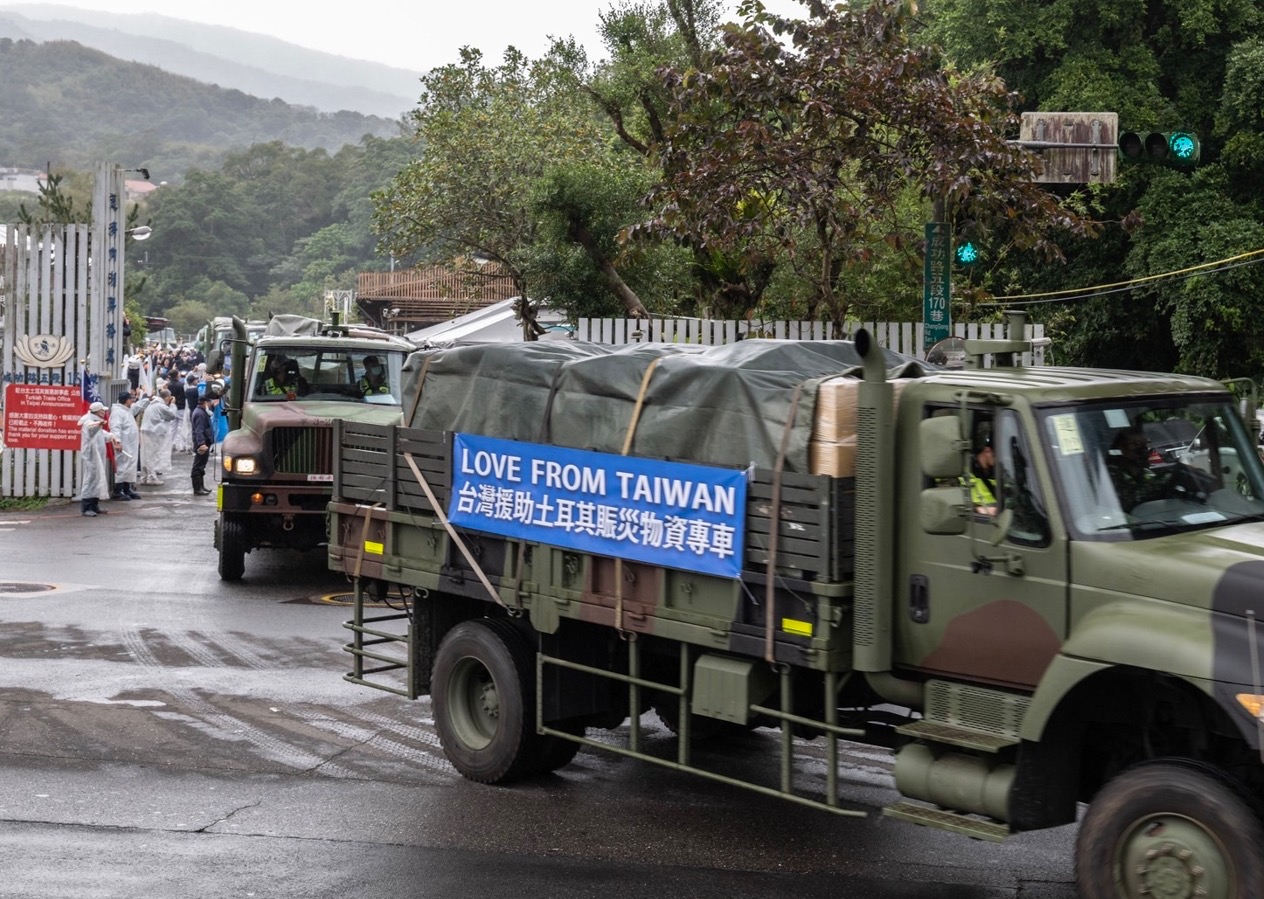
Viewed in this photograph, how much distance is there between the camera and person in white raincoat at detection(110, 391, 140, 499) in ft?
84.8

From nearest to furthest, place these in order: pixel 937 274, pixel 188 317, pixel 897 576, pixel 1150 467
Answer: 1. pixel 1150 467
2. pixel 897 576
3. pixel 937 274
4. pixel 188 317

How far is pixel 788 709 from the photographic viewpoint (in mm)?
7582

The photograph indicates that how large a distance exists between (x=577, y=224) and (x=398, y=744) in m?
14.2

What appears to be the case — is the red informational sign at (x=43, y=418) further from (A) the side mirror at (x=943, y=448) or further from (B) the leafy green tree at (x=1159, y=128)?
(A) the side mirror at (x=943, y=448)

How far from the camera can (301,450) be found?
54.9 feet

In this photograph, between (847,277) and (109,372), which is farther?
(109,372)

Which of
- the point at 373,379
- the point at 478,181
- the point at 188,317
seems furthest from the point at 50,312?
the point at 188,317

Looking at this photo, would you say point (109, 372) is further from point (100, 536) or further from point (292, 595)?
point (292, 595)

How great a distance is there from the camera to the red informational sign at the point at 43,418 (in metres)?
24.7

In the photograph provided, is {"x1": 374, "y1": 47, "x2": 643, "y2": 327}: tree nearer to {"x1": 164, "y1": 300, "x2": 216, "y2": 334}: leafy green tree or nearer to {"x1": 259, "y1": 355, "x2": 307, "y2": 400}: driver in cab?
{"x1": 259, "y1": 355, "x2": 307, "y2": 400}: driver in cab

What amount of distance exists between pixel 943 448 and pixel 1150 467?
0.94 metres

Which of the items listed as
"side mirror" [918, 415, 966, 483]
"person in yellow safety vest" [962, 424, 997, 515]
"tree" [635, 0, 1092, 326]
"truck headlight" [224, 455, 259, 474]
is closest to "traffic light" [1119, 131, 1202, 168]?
"tree" [635, 0, 1092, 326]

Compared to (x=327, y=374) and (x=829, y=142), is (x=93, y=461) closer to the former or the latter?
(x=327, y=374)

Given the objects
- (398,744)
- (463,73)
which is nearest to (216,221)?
(463,73)
